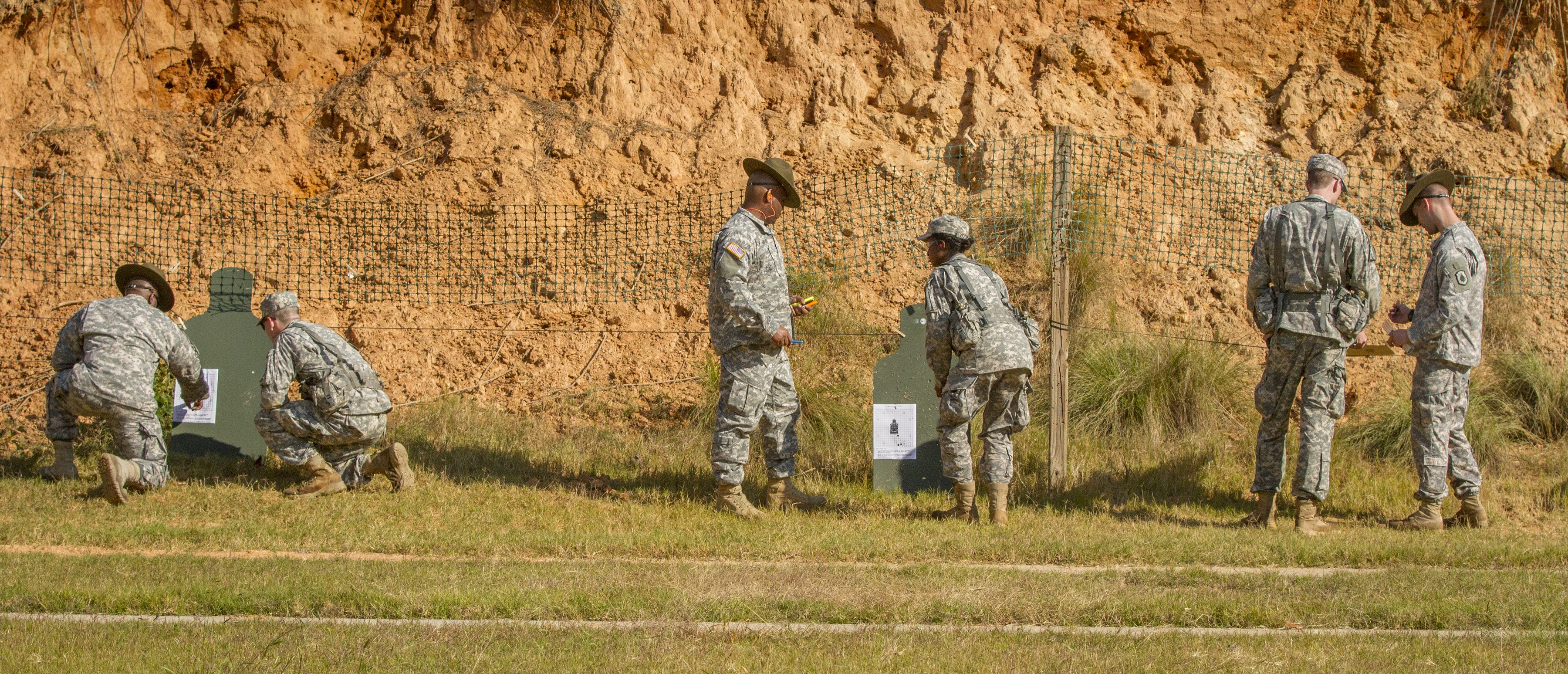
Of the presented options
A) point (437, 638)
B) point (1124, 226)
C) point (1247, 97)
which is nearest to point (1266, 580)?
point (437, 638)

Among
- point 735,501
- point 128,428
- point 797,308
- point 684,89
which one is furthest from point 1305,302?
point 128,428

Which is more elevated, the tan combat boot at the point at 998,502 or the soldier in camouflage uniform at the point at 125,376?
the soldier in camouflage uniform at the point at 125,376

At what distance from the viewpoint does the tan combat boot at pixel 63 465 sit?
7996 mm

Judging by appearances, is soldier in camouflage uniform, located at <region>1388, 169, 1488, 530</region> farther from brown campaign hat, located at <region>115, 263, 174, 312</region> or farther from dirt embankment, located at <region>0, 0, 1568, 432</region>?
brown campaign hat, located at <region>115, 263, 174, 312</region>

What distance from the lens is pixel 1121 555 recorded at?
595cm

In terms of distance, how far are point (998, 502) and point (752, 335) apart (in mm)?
1694

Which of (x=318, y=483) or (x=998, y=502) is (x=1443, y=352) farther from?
(x=318, y=483)

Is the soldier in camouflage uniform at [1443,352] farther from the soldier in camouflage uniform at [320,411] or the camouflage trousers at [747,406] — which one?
the soldier in camouflage uniform at [320,411]

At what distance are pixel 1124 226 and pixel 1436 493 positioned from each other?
4.33m

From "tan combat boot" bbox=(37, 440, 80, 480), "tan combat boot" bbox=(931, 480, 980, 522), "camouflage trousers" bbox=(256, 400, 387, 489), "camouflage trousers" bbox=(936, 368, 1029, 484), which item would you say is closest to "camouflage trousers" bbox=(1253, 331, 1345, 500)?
"camouflage trousers" bbox=(936, 368, 1029, 484)

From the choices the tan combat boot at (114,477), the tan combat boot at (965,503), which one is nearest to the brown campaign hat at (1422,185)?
the tan combat boot at (965,503)

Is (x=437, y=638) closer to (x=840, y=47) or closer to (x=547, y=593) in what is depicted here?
(x=547, y=593)

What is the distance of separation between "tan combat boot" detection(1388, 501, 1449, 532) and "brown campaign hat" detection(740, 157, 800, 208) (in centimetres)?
398

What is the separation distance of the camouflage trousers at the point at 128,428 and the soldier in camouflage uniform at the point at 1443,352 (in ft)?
24.9
